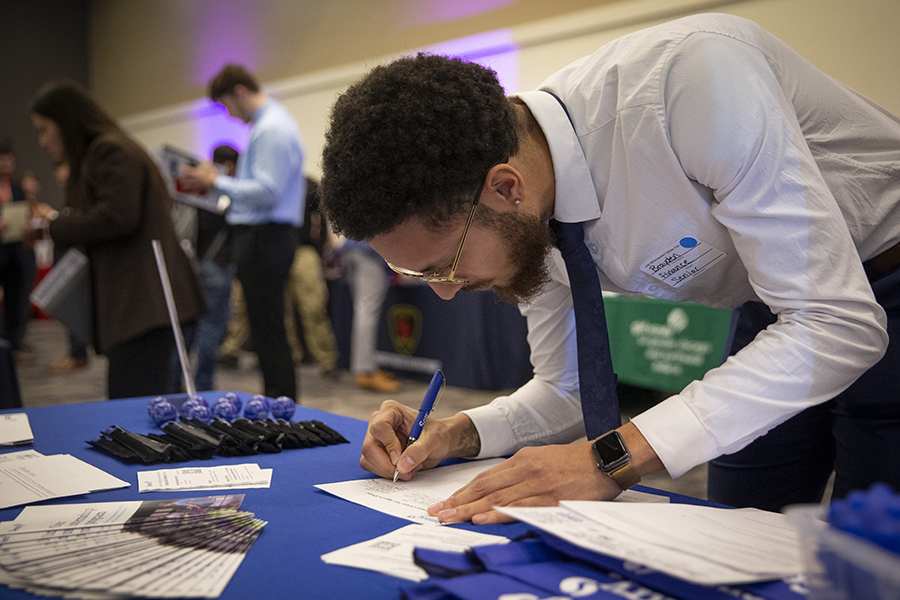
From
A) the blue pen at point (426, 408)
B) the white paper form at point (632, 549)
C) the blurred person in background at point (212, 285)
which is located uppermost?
the white paper form at point (632, 549)

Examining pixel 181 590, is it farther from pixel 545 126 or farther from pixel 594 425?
pixel 545 126

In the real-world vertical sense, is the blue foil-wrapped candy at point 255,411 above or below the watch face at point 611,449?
below

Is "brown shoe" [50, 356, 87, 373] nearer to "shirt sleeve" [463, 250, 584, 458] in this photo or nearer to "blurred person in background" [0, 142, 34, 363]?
"blurred person in background" [0, 142, 34, 363]

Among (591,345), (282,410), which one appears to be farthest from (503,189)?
(282,410)

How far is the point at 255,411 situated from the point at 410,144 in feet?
2.24

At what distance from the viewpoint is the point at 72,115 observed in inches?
82.6

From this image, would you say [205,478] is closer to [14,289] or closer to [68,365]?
[68,365]

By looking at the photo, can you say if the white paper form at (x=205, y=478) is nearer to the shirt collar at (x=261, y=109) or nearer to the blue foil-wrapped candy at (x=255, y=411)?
the blue foil-wrapped candy at (x=255, y=411)

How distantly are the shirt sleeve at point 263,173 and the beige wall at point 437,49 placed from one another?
29cm

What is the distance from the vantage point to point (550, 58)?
16.9 ft

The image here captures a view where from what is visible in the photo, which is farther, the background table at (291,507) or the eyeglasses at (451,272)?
the eyeglasses at (451,272)

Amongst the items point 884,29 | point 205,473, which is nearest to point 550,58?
point 884,29

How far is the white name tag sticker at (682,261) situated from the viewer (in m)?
1.01

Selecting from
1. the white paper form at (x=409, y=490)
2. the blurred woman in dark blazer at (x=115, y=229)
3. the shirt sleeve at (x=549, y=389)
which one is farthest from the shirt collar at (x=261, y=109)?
the white paper form at (x=409, y=490)
